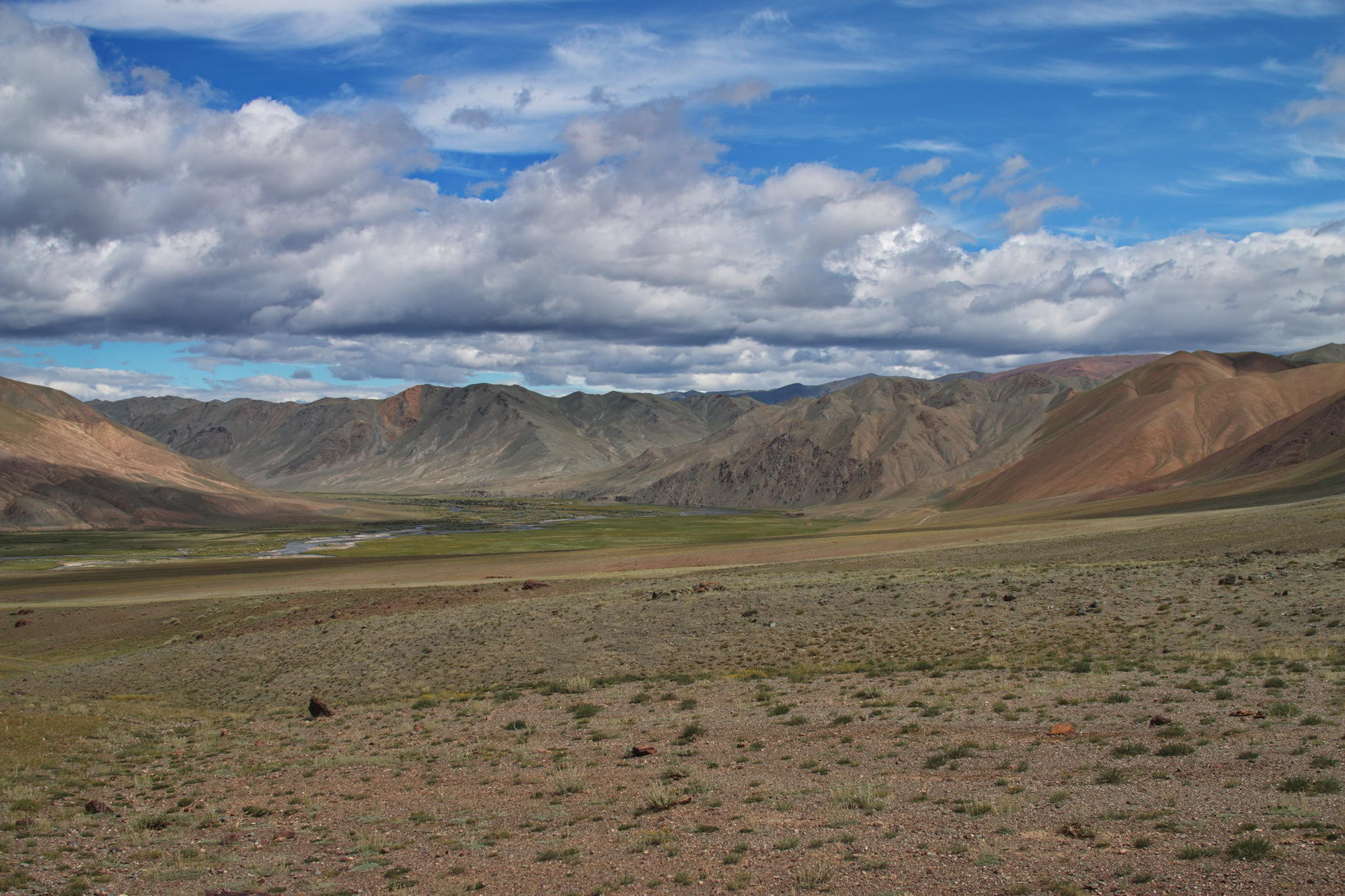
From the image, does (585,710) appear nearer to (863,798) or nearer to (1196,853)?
(863,798)

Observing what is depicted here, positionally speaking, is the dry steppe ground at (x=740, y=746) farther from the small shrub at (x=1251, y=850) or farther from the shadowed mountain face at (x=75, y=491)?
the shadowed mountain face at (x=75, y=491)

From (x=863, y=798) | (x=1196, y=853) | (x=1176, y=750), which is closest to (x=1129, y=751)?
(x=1176, y=750)

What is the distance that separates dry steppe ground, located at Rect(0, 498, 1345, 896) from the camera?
37.5 ft

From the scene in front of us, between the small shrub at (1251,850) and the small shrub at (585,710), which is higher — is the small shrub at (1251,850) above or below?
above

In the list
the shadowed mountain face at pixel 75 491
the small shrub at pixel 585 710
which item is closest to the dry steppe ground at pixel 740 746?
the small shrub at pixel 585 710

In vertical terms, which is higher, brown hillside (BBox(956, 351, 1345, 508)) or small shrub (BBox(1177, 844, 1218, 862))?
brown hillside (BBox(956, 351, 1345, 508))

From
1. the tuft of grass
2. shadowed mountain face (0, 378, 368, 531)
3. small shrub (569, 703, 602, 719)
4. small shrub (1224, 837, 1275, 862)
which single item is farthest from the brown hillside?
shadowed mountain face (0, 378, 368, 531)

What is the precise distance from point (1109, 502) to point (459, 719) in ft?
273

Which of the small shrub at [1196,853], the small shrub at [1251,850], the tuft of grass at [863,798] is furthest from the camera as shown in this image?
the tuft of grass at [863,798]

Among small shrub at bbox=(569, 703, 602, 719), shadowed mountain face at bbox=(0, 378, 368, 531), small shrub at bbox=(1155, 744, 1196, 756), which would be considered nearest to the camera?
small shrub at bbox=(1155, 744, 1196, 756)

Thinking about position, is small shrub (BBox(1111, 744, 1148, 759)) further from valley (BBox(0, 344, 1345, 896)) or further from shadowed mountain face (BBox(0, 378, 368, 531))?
shadowed mountain face (BBox(0, 378, 368, 531))

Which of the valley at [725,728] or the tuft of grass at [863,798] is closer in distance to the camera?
the valley at [725,728]

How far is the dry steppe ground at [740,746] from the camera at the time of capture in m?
11.4

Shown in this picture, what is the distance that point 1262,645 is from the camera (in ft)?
74.3
